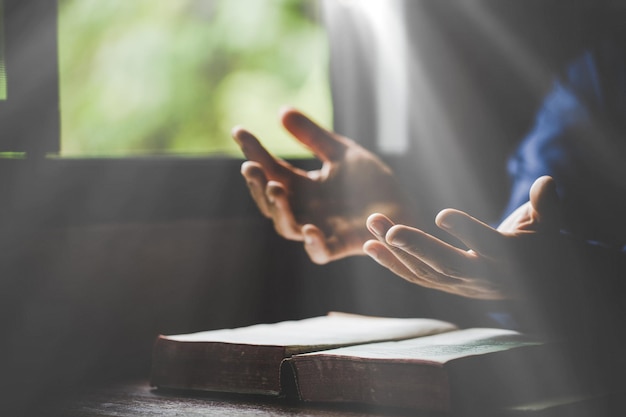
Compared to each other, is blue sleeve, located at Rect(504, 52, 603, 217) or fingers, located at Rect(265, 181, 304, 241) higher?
blue sleeve, located at Rect(504, 52, 603, 217)

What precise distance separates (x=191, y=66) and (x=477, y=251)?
215 cm

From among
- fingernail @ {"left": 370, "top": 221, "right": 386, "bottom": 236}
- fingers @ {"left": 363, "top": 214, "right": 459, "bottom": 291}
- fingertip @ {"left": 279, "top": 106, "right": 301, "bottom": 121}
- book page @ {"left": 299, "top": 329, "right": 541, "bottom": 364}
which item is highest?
fingertip @ {"left": 279, "top": 106, "right": 301, "bottom": 121}

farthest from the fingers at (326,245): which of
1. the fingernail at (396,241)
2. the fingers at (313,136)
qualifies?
the fingernail at (396,241)

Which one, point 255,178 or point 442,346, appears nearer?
point 442,346

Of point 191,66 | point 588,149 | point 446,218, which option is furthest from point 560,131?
point 191,66

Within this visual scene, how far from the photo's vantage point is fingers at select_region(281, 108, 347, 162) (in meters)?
1.07

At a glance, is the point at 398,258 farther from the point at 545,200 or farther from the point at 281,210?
the point at 281,210

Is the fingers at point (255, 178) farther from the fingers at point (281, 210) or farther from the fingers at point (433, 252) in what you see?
the fingers at point (433, 252)

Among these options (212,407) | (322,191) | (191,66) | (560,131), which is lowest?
(212,407)

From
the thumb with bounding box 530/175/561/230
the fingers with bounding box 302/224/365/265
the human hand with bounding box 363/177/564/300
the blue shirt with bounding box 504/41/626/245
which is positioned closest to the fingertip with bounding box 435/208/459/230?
the human hand with bounding box 363/177/564/300

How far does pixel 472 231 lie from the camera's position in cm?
68

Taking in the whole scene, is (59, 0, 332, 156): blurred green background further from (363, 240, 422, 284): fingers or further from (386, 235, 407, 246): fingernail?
(386, 235, 407, 246): fingernail

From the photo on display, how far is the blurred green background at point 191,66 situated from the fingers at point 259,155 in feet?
1.54

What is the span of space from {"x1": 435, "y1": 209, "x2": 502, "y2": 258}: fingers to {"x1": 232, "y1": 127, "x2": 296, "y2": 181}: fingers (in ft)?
1.43
